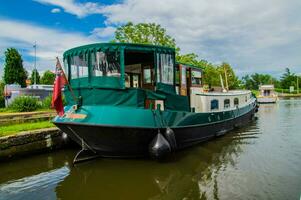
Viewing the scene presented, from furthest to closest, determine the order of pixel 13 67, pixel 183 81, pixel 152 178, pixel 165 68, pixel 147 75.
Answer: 1. pixel 13 67
2. pixel 183 81
3. pixel 147 75
4. pixel 165 68
5. pixel 152 178

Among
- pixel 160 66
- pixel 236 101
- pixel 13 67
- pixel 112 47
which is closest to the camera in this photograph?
pixel 112 47

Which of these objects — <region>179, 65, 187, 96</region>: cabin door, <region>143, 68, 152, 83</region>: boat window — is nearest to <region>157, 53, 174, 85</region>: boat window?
<region>143, 68, 152, 83</region>: boat window

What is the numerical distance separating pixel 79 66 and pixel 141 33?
16.0m

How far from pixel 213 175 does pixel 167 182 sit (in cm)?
142

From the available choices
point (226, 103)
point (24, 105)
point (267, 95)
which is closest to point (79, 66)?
point (226, 103)

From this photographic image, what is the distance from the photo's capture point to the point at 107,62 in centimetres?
877

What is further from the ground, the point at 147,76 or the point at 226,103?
the point at 147,76

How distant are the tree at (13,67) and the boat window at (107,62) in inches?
1378

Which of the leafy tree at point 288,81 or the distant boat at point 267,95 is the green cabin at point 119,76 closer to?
the distant boat at point 267,95

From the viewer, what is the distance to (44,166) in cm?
904

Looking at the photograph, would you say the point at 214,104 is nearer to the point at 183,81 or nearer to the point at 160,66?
the point at 183,81

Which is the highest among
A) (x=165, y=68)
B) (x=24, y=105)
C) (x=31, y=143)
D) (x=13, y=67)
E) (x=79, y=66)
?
(x=13, y=67)

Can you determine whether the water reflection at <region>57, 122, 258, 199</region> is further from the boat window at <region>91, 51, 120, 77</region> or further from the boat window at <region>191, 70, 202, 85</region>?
the boat window at <region>191, 70, 202, 85</region>

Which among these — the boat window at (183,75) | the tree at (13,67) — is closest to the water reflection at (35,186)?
the boat window at (183,75)
